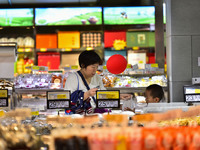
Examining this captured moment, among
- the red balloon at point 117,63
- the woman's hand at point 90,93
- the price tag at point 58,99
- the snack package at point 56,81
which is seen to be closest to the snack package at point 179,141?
the price tag at point 58,99

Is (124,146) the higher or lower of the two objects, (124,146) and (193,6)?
the lower

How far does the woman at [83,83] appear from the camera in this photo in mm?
3711

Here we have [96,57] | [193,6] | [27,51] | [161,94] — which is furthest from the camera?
[27,51]

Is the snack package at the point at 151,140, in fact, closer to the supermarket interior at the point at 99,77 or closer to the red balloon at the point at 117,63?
the supermarket interior at the point at 99,77

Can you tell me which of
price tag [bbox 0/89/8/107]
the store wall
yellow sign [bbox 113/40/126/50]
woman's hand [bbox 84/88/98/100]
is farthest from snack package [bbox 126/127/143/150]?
yellow sign [bbox 113/40/126/50]

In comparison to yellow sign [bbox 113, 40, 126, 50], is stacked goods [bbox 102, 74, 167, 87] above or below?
below

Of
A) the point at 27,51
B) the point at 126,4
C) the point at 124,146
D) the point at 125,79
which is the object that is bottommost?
the point at 124,146

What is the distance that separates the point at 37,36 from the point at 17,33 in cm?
56

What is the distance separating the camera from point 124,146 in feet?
5.42

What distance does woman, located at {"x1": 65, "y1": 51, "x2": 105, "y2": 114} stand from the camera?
371 cm

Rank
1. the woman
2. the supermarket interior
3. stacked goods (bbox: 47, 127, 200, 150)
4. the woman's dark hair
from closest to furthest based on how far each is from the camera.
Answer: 1. stacked goods (bbox: 47, 127, 200, 150)
2. the supermarket interior
3. the woman
4. the woman's dark hair

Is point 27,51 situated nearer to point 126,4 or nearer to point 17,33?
point 17,33

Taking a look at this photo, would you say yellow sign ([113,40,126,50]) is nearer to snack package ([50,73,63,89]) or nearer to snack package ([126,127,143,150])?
snack package ([50,73,63,89])

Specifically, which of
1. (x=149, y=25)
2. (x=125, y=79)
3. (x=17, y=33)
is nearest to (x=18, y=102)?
(x=125, y=79)
